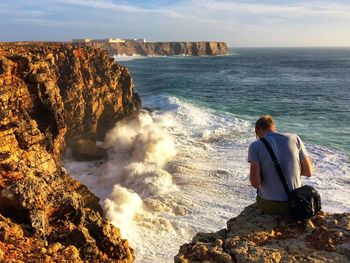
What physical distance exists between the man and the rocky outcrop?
317 mm

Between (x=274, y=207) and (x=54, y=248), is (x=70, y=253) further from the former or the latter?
(x=274, y=207)

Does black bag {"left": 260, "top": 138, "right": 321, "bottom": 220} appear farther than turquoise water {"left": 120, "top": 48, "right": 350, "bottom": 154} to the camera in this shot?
No

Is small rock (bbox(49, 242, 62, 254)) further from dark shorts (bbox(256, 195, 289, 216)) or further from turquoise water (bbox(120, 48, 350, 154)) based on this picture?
turquoise water (bbox(120, 48, 350, 154))

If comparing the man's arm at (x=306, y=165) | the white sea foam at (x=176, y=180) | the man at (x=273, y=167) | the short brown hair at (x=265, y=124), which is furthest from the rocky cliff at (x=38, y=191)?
the man's arm at (x=306, y=165)

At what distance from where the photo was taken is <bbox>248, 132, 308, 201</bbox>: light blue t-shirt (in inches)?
219

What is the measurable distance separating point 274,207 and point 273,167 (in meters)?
0.60

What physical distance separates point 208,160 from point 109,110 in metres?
11.8

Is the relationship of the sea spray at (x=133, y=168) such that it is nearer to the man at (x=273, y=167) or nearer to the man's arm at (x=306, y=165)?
the man at (x=273, y=167)

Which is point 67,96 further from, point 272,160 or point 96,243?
point 272,160

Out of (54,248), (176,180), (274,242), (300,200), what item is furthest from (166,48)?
(274,242)

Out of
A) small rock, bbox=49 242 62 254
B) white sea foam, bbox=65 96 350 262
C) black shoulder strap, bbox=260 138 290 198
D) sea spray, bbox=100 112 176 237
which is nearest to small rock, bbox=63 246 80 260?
small rock, bbox=49 242 62 254

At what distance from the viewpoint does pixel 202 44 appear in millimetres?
197250

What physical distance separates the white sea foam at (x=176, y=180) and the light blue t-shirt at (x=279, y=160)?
817 cm

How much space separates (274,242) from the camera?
5316 mm
